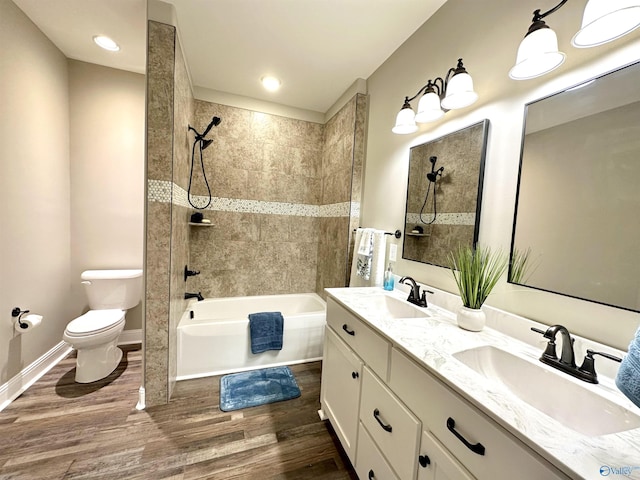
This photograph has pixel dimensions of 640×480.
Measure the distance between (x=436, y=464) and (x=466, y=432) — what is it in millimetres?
198

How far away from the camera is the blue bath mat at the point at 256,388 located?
5.91ft

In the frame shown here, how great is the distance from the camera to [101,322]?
1916 mm

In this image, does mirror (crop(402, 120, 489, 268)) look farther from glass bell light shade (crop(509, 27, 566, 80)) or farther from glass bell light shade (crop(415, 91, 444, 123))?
glass bell light shade (crop(509, 27, 566, 80))

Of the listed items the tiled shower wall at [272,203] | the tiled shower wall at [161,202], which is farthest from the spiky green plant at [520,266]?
the tiled shower wall at [161,202]

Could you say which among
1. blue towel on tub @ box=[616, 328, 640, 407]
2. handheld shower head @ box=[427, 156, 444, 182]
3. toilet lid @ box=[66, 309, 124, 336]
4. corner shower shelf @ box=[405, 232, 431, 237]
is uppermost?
handheld shower head @ box=[427, 156, 444, 182]

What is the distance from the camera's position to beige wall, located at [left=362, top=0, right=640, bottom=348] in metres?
0.85

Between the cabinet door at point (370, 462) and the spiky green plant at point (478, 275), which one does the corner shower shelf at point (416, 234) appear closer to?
the spiky green plant at point (478, 275)

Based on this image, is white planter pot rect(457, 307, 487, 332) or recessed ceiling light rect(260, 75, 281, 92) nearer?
white planter pot rect(457, 307, 487, 332)

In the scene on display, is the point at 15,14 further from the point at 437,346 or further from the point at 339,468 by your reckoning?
the point at 339,468

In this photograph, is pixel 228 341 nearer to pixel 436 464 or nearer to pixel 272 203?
pixel 272 203

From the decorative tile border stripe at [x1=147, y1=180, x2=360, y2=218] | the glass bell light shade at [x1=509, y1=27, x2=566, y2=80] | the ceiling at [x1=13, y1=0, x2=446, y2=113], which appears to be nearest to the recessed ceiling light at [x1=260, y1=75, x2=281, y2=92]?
the ceiling at [x1=13, y1=0, x2=446, y2=113]

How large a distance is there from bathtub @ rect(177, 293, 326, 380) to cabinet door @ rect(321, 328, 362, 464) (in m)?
0.76

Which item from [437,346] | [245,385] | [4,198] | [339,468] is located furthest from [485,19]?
[4,198]

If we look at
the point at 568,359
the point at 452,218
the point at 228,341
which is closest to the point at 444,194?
the point at 452,218
